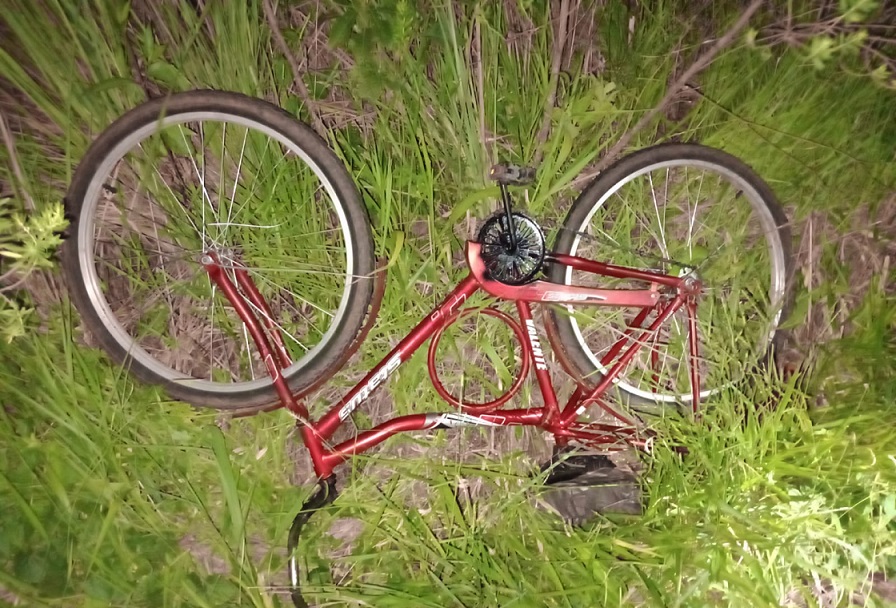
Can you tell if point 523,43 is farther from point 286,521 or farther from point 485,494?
point 286,521

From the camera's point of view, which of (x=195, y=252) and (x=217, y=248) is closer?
(x=217, y=248)

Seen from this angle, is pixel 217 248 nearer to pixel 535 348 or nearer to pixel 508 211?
pixel 508 211

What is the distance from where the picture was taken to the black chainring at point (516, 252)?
146 centimetres

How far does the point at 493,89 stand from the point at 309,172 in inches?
25.9

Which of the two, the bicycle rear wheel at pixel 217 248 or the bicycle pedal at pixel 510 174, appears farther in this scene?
the bicycle rear wheel at pixel 217 248

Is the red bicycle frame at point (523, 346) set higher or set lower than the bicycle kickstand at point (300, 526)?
higher

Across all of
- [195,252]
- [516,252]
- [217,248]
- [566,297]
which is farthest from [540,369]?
[195,252]

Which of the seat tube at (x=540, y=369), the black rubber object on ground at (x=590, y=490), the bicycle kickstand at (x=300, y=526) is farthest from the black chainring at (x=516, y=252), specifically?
the bicycle kickstand at (x=300, y=526)

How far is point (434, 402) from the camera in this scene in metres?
1.77

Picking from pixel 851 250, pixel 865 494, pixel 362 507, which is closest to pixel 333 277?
pixel 362 507

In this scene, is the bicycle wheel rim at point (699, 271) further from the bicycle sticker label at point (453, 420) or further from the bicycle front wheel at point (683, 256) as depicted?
the bicycle sticker label at point (453, 420)

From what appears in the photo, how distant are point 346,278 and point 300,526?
0.73 meters

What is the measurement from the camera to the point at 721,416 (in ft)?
5.38

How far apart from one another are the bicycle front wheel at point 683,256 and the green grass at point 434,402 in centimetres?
15
